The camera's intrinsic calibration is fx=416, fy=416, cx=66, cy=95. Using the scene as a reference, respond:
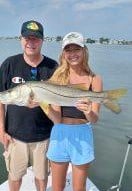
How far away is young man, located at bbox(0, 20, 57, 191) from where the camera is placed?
4.75 m

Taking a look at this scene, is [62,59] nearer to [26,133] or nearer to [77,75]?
[77,75]

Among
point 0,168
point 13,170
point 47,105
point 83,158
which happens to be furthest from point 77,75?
point 0,168

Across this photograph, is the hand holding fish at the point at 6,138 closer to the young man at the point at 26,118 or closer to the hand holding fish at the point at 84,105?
the young man at the point at 26,118

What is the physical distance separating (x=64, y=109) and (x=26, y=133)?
2.18ft

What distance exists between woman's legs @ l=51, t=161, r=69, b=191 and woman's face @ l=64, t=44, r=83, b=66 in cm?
110

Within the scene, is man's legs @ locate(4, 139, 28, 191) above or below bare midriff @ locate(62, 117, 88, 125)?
below

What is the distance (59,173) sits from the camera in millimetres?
4520

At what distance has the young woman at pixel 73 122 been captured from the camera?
4.38 metres

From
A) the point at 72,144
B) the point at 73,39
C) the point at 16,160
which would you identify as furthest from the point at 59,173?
the point at 73,39

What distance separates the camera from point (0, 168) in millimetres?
8367

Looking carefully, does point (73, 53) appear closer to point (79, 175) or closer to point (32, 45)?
point (32, 45)

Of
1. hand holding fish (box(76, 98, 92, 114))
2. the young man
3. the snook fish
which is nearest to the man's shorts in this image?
the young man

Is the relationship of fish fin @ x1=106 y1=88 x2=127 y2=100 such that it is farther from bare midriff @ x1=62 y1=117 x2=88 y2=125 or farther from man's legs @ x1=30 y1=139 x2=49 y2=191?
man's legs @ x1=30 y1=139 x2=49 y2=191

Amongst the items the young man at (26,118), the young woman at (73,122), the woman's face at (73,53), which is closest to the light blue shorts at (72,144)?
the young woman at (73,122)
